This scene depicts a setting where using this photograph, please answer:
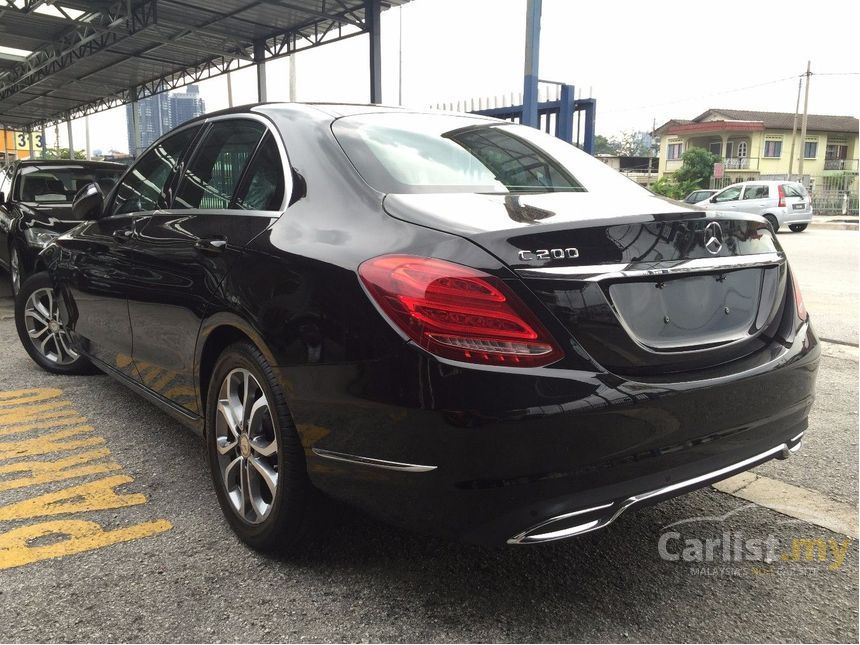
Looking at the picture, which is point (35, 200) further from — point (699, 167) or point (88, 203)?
point (699, 167)

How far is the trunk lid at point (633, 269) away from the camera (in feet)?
6.02

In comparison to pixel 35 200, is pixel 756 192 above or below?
above

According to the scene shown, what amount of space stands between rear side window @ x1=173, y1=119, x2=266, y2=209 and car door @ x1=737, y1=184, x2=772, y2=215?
21.6 metres

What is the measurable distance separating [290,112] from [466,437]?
154 cm

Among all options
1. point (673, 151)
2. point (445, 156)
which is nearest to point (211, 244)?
point (445, 156)

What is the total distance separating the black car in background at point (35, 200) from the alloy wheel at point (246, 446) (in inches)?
184

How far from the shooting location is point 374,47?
1480 cm

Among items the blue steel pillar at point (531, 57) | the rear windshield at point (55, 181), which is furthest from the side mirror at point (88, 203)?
the blue steel pillar at point (531, 57)

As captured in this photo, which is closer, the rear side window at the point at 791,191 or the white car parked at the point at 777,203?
the white car parked at the point at 777,203

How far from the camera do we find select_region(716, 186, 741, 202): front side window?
75.5ft

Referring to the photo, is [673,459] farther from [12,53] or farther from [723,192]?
[12,53]

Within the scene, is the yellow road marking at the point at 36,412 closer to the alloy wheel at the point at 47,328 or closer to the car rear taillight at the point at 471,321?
the alloy wheel at the point at 47,328

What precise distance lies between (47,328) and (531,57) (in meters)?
6.23

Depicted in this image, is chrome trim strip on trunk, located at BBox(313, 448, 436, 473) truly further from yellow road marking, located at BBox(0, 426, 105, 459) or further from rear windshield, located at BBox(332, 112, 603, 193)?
yellow road marking, located at BBox(0, 426, 105, 459)
